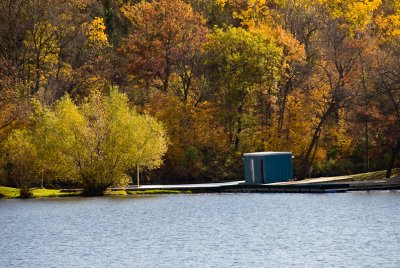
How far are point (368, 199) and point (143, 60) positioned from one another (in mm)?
33236

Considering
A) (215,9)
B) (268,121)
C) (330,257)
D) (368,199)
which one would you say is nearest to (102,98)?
(268,121)

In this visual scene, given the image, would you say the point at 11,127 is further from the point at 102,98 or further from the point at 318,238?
the point at 318,238

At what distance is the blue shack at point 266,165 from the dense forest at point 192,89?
7.72 ft

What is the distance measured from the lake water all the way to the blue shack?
467cm

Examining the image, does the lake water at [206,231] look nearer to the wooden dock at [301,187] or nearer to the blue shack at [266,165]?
the wooden dock at [301,187]

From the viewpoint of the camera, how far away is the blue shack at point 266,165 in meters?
79.0

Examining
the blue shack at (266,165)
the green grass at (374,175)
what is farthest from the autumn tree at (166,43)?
the green grass at (374,175)

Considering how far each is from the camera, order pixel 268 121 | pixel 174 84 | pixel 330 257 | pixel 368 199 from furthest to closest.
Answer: pixel 174 84 → pixel 268 121 → pixel 368 199 → pixel 330 257

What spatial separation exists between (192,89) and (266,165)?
17.8 metres

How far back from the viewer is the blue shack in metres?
79.0

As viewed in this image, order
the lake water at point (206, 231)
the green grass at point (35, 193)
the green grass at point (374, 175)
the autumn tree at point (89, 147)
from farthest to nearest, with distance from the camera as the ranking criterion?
the green grass at point (35, 193) → the autumn tree at point (89, 147) → the green grass at point (374, 175) → the lake water at point (206, 231)

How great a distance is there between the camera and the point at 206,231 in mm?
54562

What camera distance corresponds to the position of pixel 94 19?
10031cm

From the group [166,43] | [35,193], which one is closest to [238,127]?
[166,43]
